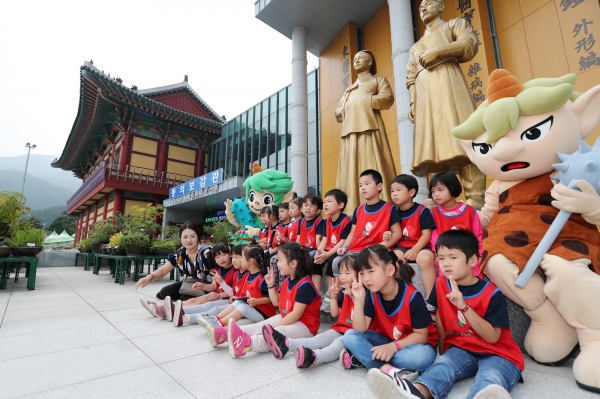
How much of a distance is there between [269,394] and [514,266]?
148cm

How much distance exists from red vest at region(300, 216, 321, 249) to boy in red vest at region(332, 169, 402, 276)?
0.48 metres

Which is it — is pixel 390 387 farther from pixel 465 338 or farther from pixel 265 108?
pixel 265 108

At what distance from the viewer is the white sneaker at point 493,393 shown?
45.1 inches

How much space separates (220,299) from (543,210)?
2944 millimetres

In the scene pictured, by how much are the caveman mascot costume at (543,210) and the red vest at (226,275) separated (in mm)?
2364

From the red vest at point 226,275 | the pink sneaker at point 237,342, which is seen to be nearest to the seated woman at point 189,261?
the red vest at point 226,275

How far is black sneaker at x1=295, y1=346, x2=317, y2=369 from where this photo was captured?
1.69 m

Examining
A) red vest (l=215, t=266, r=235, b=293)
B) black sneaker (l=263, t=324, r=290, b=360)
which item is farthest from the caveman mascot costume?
red vest (l=215, t=266, r=235, b=293)

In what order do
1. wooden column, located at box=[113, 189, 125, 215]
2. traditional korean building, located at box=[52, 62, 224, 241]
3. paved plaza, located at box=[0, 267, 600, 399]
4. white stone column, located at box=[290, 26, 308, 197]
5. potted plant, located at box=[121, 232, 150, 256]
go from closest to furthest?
paved plaza, located at box=[0, 267, 600, 399], potted plant, located at box=[121, 232, 150, 256], white stone column, located at box=[290, 26, 308, 197], traditional korean building, located at box=[52, 62, 224, 241], wooden column, located at box=[113, 189, 125, 215]

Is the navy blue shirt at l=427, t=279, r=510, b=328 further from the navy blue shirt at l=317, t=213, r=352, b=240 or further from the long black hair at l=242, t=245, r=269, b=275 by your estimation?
the long black hair at l=242, t=245, r=269, b=275

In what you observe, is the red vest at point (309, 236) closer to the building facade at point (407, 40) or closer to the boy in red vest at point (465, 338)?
the boy in red vest at point (465, 338)

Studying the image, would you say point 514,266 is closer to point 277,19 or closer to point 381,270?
point 381,270

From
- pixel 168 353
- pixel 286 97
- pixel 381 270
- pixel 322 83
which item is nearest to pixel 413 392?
pixel 381 270

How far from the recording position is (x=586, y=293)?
5.06 feet
